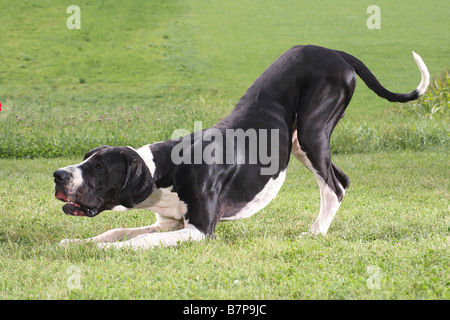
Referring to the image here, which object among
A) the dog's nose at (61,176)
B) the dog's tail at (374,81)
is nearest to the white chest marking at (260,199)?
the dog's tail at (374,81)

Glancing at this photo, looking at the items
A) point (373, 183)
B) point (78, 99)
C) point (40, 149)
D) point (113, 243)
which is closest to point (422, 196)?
point (373, 183)

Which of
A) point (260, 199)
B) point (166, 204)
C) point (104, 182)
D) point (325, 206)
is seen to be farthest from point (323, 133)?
point (104, 182)

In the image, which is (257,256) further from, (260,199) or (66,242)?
(66,242)

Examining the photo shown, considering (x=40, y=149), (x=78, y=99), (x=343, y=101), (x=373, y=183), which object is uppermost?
(x=343, y=101)

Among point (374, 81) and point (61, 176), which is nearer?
point (61, 176)

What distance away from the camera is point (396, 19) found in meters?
27.1

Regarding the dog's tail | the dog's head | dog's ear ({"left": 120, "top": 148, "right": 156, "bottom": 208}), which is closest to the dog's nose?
the dog's head

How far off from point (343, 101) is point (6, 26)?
78.8ft

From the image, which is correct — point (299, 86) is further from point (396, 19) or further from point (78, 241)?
point (396, 19)

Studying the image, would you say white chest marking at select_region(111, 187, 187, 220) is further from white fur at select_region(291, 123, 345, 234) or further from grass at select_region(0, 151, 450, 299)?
white fur at select_region(291, 123, 345, 234)

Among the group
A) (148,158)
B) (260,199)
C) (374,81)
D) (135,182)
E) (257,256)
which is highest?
→ (374,81)

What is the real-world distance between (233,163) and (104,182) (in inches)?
41.2

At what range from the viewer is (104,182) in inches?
159

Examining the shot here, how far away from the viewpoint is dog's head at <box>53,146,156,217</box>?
3.90 meters
